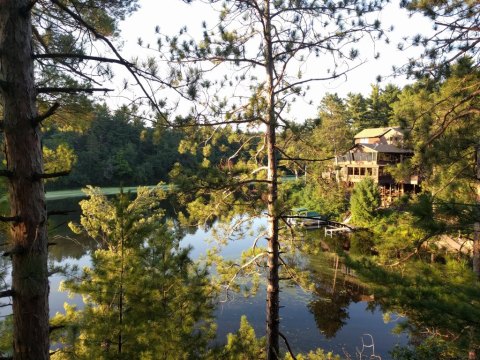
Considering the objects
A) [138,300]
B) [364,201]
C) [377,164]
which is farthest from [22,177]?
[377,164]

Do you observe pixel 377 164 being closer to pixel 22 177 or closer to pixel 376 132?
pixel 376 132

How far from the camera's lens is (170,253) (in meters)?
5.70

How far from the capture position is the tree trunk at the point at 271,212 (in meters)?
5.74

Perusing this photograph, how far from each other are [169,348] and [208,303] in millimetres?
1000

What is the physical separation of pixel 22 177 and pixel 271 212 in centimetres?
383

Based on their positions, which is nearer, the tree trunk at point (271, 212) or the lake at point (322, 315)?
the tree trunk at point (271, 212)

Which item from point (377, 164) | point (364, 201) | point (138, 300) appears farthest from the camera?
point (377, 164)

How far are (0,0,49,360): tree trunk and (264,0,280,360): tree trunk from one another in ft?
12.0

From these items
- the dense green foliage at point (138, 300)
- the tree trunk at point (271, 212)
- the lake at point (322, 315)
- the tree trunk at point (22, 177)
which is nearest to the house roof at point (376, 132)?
the lake at point (322, 315)

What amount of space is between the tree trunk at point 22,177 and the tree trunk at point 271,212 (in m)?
3.66

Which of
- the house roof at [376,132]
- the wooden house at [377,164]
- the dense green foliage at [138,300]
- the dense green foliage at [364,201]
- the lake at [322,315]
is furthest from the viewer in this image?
the house roof at [376,132]

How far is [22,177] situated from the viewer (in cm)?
251

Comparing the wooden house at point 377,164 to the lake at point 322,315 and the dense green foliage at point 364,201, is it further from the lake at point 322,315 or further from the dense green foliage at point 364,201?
the lake at point 322,315

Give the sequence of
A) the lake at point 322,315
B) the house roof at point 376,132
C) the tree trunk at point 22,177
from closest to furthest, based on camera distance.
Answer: the tree trunk at point 22,177
the lake at point 322,315
the house roof at point 376,132
